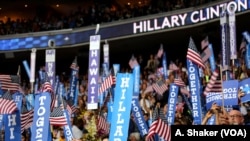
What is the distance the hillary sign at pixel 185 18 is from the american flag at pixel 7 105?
1064 cm

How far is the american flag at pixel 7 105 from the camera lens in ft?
28.0

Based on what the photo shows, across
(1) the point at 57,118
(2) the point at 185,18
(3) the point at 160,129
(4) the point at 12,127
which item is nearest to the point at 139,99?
(1) the point at 57,118

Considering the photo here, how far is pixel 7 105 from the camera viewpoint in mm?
8719

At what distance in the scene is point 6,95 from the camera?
9.05m

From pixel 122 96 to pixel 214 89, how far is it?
2.18 m

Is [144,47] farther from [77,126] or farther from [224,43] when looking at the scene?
[224,43]

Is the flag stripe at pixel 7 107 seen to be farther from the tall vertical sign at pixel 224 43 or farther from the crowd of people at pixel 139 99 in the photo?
the tall vertical sign at pixel 224 43

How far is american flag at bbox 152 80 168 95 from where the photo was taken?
1408 centimetres

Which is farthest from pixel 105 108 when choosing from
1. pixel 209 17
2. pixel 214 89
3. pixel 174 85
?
pixel 209 17

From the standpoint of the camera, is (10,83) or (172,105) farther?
(172,105)

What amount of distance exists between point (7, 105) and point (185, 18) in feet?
41.1

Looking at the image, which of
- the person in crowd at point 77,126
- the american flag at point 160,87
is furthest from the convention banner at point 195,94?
the american flag at point 160,87

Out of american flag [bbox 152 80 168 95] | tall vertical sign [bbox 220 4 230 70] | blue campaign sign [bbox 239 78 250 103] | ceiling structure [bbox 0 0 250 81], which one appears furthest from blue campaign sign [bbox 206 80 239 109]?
ceiling structure [bbox 0 0 250 81]

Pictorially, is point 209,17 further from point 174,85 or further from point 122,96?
point 122,96
